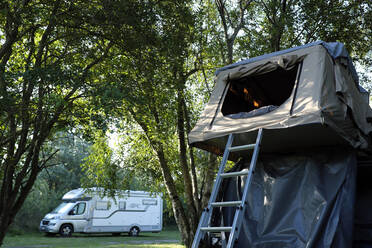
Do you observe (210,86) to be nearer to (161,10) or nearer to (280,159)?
(161,10)

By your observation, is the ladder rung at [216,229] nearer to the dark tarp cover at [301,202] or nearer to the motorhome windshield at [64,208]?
the dark tarp cover at [301,202]

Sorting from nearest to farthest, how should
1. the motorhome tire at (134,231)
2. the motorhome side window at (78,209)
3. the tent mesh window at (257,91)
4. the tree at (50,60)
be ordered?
the tent mesh window at (257,91) → the tree at (50,60) → the motorhome side window at (78,209) → the motorhome tire at (134,231)

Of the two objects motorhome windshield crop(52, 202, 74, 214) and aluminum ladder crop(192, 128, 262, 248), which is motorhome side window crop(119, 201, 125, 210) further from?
aluminum ladder crop(192, 128, 262, 248)

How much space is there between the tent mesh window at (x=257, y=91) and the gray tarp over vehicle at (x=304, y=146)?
0.44 ft

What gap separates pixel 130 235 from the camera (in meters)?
19.4

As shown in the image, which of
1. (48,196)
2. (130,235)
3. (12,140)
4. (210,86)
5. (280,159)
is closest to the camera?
(280,159)

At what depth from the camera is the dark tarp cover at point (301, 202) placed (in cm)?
416

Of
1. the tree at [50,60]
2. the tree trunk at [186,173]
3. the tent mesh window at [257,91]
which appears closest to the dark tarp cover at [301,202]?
the tent mesh window at [257,91]

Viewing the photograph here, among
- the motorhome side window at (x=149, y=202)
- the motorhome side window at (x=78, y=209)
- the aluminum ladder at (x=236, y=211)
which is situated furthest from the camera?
the motorhome side window at (x=149, y=202)

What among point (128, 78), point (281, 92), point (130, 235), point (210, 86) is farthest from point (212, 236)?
point (130, 235)

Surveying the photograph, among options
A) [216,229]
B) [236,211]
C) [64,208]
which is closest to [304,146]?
[236,211]

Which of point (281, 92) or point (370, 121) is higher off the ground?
point (281, 92)

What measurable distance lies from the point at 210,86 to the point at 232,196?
603cm

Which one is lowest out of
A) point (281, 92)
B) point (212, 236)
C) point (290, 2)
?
point (212, 236)
